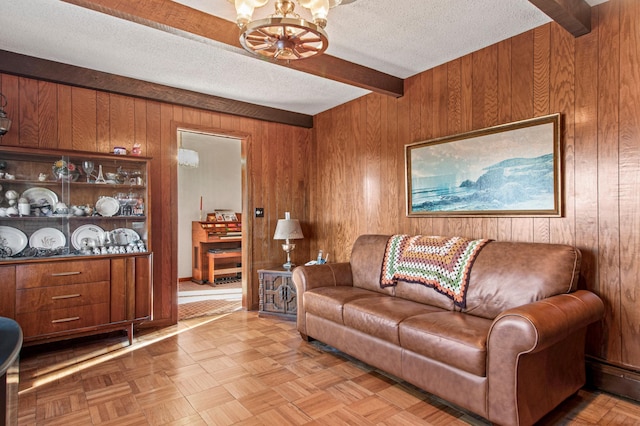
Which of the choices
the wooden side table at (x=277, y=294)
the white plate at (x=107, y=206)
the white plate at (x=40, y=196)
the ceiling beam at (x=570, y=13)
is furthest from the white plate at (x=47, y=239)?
the ceiling beam at (x=570, y=13)

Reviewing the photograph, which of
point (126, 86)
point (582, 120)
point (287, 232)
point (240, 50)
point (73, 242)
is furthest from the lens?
point (287, 232)

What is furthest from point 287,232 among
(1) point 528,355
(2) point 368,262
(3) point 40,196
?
(1) point 528,355

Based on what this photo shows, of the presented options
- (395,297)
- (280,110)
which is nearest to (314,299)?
(395,297)

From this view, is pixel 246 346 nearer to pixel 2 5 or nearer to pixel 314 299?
pixel 314 299

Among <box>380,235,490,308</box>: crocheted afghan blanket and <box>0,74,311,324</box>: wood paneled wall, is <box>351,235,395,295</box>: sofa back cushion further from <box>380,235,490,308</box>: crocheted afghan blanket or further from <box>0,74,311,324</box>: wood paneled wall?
<box>0,74,311,324</box>: wood paneled wall

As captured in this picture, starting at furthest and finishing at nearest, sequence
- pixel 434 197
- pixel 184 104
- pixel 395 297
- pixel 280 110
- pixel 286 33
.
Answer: pixel 280 110 < pixel 184 104 < pixel 434 197 < pixel 395 297 < pixel 286 33

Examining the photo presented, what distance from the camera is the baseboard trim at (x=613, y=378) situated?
2264 millimetres

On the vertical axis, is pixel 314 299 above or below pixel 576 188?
below

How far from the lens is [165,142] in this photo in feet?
12.8

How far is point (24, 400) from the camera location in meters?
2.30

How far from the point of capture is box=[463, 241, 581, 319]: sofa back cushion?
2.25m

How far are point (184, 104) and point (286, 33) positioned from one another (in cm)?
245

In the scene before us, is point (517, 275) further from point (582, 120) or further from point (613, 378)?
point (582, 120)

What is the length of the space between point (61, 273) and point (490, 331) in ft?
10.3
